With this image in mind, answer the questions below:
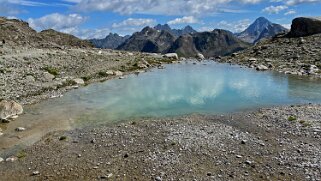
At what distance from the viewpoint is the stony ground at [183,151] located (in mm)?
25641

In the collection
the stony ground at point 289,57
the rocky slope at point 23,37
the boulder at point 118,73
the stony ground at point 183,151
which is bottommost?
the stony ground at point 183,151

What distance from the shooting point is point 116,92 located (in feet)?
189

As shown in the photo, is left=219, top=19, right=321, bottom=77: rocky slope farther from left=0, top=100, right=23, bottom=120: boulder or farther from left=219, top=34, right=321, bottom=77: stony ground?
left=0, top=100, right=23, bottom=120: boulder

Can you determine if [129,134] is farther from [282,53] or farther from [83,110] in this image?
[282,53]

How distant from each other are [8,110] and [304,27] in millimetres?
94137

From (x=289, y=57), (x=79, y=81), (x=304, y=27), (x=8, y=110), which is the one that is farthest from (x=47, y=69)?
(x=304, y=27)

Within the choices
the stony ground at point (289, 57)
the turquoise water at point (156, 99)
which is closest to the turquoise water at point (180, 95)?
the turquoise water at point (156, 99)

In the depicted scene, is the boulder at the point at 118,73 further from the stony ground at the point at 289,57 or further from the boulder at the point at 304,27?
the boulder at the point at 304,27

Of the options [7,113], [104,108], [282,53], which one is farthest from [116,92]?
[282,53]

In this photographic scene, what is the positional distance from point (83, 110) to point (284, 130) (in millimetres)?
25016

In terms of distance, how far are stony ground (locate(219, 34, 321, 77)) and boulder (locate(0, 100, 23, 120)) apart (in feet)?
177

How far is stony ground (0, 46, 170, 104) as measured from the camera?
5409cm

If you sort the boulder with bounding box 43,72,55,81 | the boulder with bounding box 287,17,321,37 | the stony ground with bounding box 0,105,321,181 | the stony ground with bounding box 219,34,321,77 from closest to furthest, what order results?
the stony ground with bounding box 0,105,321,181 → the boulder with bounding box 43,72,55,81 → the stony ground with bounding box 219,34,321,77 → the boulder with bounding box 287,17,321,37

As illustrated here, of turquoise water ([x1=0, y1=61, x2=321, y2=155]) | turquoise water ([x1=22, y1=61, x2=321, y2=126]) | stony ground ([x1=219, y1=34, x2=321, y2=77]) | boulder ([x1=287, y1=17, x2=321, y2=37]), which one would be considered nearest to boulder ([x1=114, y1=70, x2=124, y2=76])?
turquoise water ([x1=0, y1=61, x2=321, y2=155])
